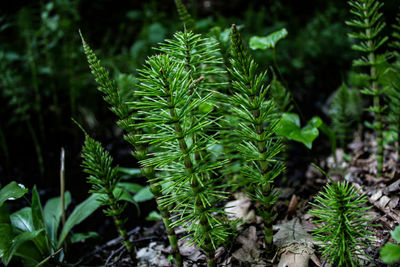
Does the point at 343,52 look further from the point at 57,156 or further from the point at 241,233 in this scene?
the point at 57,156

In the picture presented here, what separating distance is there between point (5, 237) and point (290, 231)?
4.81 feet

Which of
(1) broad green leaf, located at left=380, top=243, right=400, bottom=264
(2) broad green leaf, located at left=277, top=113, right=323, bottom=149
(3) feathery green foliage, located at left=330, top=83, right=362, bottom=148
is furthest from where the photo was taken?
(3) feathery green foliage, located at left=330, top=83, right=362, bottom=148

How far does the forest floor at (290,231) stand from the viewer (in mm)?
1412

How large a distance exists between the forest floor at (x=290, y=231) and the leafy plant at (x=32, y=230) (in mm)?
248

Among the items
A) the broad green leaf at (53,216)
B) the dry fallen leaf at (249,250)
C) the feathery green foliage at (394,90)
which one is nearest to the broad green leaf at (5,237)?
the broad green leaf at (53,216)

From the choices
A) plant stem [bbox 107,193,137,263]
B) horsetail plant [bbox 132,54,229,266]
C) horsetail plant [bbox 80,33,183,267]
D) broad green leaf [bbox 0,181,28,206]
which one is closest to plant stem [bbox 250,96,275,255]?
horsetail plant [bbox 132,54,229,266]

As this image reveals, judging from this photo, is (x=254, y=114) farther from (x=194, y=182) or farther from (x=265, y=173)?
(x=194, y=182)

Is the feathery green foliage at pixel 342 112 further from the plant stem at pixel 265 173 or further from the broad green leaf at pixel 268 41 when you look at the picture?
the plant stem at pixel 265 173

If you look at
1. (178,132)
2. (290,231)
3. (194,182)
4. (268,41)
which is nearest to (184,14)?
(268,41)

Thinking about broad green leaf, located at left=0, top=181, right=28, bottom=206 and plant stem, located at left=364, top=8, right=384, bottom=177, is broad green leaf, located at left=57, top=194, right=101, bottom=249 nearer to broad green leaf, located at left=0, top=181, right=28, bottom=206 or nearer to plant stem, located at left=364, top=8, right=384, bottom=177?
broad green leaf, located at left=0, top=181, right=28, bottom=206

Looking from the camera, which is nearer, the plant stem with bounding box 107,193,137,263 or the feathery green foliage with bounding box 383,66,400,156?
the plant stem with bounding box 107,193,137,263

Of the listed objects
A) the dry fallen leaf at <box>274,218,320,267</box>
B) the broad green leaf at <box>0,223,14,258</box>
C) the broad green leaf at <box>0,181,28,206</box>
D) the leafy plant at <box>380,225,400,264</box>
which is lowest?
the dry fallen leaf at <box>274,218,320,267</box>

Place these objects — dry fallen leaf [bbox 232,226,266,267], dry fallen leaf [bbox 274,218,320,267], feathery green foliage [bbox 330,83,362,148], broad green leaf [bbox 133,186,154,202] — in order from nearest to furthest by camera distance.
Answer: dry fallen leaf [bbox 274,218,320,267], dry fallen leaf [bbox 232,226,266,267], broad green leaf [bbox 133,186,154,202], feathery green foliage [bbox 330,83,362,148]

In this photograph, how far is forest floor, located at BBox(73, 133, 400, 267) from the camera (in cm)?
141
